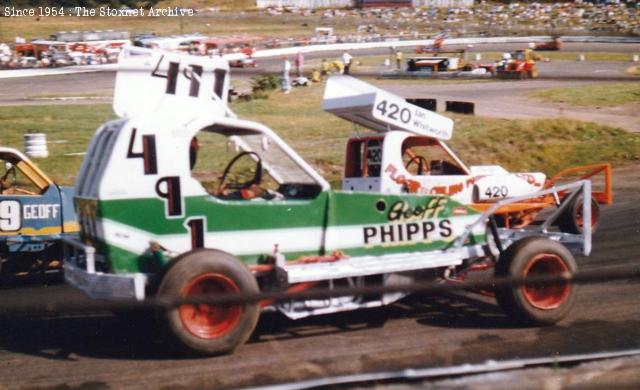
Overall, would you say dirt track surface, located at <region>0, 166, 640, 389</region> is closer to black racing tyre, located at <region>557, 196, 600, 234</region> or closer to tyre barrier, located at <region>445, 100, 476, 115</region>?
black racing tyre, located at <region>557, 196, 600, 234</region>

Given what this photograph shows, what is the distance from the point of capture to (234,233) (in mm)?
7473

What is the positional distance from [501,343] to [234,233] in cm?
226

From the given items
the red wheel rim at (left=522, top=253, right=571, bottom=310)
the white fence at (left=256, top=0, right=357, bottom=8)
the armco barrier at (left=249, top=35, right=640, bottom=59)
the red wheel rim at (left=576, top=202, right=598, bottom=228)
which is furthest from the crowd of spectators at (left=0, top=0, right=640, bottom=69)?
the red wheel rim at (left=522, top=253, right=571, bottom=310)

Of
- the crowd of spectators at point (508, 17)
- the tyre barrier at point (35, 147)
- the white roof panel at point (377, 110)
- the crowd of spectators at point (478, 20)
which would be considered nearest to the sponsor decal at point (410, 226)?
the white roof panel at point (377, 110)

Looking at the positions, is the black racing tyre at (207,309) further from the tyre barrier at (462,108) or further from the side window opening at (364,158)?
the tyre barrier at (462,108)

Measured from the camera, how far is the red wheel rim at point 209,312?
6.99 meters

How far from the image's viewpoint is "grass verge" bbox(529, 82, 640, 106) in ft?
88.5

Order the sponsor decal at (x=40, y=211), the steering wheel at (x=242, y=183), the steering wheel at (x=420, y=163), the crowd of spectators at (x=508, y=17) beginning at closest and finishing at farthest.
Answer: the steering wheel at (x=242, y=183)
the steering wheel at (x=420, y=163)
the sponsor decal at (x=40, y=211)
the crowd of spectators at (x=508, y=17)

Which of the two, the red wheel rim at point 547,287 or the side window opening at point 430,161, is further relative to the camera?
the side window opening at point 430,161

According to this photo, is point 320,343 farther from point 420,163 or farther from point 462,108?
point 462,108

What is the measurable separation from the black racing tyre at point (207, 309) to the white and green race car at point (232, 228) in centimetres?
1

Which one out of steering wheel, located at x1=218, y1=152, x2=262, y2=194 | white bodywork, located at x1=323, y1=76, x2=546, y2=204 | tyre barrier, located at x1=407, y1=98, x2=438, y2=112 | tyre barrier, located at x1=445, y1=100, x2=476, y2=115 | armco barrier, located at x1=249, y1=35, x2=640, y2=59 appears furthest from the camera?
armco barrier, located at x1=249, y1=35, x2=640, y2=59

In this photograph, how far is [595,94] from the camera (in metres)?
28.4

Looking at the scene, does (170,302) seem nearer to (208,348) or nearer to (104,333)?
(208,348)
